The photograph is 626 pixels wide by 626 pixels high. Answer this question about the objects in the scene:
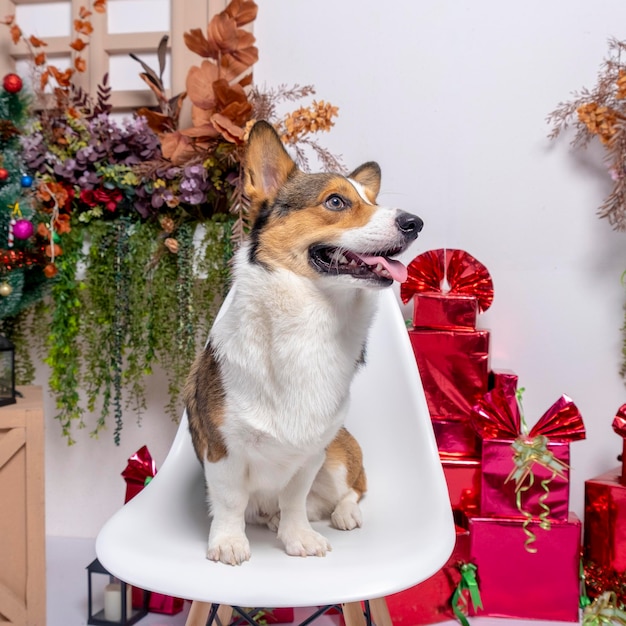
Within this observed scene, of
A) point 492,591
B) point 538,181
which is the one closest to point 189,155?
point 538,181

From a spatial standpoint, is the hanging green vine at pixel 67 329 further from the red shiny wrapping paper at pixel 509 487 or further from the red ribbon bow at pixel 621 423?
the red ribbon bow at pixel 621 423

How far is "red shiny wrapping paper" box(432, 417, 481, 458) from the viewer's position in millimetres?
1672

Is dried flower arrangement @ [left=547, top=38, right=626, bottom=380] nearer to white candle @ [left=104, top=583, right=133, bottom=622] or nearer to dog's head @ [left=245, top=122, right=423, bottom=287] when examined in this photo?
dog's head @ [left=245, top=122, right=423, bottom=287]

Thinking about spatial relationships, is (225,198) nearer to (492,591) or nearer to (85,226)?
(85,226)

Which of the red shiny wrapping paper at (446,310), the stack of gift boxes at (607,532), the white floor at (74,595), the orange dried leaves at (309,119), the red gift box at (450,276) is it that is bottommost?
the white floor at (74,595)

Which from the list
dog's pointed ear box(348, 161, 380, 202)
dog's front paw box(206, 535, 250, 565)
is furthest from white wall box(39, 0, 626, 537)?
dog's front paw box(206, 535, 250, 565)

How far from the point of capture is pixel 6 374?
1622mm

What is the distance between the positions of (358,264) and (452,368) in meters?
0.70

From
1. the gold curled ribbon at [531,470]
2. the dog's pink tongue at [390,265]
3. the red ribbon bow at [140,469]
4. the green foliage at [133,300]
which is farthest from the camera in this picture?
the green foliage at [133,300]

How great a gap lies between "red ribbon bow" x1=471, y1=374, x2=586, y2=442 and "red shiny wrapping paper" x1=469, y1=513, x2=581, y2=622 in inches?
8.0

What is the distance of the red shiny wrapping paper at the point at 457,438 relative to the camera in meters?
1.67

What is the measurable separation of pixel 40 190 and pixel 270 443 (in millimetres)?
1178

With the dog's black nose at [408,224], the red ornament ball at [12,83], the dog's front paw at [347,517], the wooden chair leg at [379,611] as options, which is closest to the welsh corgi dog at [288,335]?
the dog's black nose at [408,224]

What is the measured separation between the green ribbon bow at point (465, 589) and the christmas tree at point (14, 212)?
1.34 meters
